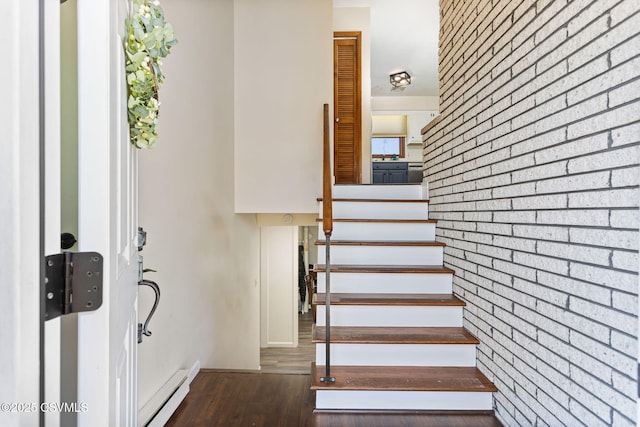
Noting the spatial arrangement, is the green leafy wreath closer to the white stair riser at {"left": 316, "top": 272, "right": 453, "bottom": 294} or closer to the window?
the white stair riser at {"left": 316, "top": 272, "right": 453, "bottom": 294}

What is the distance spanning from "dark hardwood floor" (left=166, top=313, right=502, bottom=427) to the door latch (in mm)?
1333

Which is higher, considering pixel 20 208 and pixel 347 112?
pixel 347 112

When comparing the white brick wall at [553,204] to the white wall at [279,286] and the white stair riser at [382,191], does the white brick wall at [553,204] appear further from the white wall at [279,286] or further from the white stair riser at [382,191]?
the white wall at [279,286]

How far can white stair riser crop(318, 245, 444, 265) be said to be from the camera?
8.74 feet

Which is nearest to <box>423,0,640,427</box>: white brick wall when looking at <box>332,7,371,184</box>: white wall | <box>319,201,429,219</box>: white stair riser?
<box>319,201,429,219</box>: white stair riser

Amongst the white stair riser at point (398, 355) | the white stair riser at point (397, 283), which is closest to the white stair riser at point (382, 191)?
the white stair riser at point (397, 283)

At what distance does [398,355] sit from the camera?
81.2 inches

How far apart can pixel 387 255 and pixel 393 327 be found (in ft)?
1.96

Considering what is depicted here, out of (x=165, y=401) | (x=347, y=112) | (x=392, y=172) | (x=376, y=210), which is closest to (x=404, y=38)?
(x=347, y=112)

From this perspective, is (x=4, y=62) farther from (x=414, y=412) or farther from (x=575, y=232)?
(x=414, y=412)

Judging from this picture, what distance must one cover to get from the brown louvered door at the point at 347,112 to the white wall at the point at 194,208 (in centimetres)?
159

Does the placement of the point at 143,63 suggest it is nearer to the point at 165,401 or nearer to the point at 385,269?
the point at 165,401

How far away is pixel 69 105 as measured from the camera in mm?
743

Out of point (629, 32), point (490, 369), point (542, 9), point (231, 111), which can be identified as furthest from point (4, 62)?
point (231, 111)
